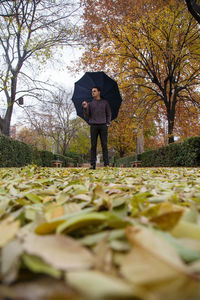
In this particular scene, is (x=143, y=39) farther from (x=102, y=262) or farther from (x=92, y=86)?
(x=102, y=262)

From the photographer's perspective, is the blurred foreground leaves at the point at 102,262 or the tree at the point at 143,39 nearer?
the blurred foreground leaves at the point at 102,262

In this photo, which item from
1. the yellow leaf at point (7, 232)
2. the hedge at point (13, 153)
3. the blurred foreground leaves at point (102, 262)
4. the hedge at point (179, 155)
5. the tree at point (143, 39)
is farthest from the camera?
the tree at point (143, 39)

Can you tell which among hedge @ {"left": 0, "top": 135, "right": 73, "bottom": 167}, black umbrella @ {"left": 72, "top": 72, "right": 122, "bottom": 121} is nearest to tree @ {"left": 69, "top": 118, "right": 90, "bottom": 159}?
hedge @ {"left": 0, "top": 135, "right": 73, "bottom": 167}

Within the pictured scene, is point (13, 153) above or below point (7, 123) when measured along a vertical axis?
below

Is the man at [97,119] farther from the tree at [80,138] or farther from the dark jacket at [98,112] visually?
the tree at [80,138]

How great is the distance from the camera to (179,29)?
10.1 m

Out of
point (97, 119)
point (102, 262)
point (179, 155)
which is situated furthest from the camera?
point (179, 155)

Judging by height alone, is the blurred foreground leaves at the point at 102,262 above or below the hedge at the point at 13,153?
below

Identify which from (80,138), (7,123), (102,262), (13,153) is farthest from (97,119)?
(80,138)

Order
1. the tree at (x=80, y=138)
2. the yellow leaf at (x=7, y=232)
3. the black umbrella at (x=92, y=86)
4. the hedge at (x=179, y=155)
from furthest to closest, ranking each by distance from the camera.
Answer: the tree at (x=80, y=138) → the hedge at (x=179, y=155) → the black umbrella at (x=92, y=86) → the yellow leaf at (x=7, y=232)

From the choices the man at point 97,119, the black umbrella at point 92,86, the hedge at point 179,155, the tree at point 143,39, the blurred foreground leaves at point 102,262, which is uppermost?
the tree at point 143,39

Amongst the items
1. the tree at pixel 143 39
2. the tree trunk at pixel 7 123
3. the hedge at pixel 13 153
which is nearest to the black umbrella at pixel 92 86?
the hedge at pixel 13 153

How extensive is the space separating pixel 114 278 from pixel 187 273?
0.12 metres

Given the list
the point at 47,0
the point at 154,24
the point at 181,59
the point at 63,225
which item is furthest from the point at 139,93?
the point at 63,225
